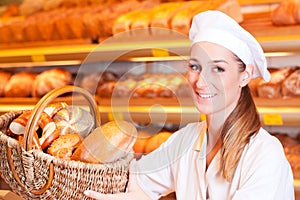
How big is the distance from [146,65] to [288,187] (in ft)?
6.21

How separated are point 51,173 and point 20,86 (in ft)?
7.48

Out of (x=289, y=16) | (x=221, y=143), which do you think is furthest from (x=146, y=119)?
(x=221, y=143)

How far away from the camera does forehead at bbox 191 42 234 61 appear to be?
1.45 metres

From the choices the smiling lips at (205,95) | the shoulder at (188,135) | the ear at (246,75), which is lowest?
the shoulder at (188,135)

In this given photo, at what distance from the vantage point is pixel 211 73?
4.84 feet

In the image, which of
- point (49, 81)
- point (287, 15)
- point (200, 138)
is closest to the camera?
point (200, 138)

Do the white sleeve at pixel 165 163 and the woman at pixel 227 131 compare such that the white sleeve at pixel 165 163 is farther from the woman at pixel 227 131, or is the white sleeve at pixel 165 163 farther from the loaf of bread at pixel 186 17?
the loaf of bread at pixel 186 17

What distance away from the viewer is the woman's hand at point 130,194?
1.26m

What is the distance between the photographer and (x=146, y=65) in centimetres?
329

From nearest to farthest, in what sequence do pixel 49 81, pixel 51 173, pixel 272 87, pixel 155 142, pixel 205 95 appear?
pixel 51 173, pixel 205 95, pixel 272 87, pixel 155 142, pixel 49 81

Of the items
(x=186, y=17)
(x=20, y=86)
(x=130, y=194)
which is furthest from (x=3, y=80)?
(x=130, y=194)

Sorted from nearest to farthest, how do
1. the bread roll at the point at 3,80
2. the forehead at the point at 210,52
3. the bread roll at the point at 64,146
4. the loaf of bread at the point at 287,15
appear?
the bread roll at the point at 64,146 → the forehead at the point at 210,52 → the loaf of bread at the point at 287,15 → the bread roll at the point at 3,80

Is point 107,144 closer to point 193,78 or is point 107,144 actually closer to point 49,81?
point 193,78

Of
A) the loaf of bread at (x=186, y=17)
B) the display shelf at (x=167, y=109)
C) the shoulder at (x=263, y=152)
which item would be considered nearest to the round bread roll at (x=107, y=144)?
the shoulder at (x=263, y=152)
